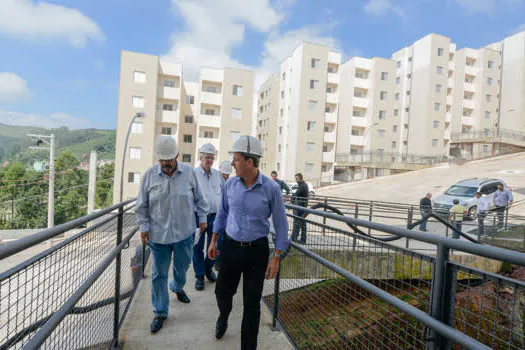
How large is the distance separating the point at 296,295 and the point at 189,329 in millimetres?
1254

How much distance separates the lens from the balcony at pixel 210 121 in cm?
3975

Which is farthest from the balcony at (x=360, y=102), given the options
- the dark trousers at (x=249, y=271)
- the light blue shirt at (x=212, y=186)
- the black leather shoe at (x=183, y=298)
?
the dark trousers at (x=249, y=271)

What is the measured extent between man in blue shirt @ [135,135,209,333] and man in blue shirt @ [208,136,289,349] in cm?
74

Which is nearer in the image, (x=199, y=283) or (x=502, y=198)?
(x=199, y=283)

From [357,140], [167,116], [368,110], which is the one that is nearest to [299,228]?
[167,116]

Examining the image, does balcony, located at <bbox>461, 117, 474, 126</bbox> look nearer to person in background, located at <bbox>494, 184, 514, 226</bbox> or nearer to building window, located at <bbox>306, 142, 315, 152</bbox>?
building window, located at <bbox>306, 142, 315, 152</bbox>

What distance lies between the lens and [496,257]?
1.25 metres

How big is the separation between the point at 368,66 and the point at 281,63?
11.7 meters

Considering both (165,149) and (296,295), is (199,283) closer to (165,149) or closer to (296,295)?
(296,295)

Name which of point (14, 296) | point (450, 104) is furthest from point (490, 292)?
point (450, 104)

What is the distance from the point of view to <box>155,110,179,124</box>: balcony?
38219 millimetres

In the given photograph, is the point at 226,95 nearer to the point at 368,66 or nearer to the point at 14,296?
the point at 368,66

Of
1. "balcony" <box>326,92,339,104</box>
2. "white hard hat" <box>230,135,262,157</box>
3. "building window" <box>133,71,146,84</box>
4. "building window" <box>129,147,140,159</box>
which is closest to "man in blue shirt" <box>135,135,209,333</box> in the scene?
"white hard hat" <box>230,135,262,157</box>

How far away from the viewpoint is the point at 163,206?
329cm
